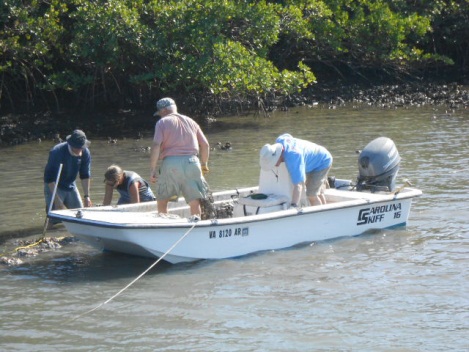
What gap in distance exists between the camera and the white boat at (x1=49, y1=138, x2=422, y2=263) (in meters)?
10.1

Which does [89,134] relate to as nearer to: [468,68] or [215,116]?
[215,116]

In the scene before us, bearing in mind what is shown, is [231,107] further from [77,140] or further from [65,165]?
[77,140]

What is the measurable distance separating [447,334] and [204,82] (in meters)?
12.7

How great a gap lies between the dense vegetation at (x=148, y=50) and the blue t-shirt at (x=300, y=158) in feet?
28.9

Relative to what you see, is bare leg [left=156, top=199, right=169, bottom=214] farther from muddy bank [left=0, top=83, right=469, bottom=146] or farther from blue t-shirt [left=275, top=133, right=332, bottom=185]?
muddy bank [left=0, top=83, right=469, bottom=146]

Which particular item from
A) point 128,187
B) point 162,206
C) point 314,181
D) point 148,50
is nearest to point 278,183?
point 314,181

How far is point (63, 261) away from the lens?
10.9 meters

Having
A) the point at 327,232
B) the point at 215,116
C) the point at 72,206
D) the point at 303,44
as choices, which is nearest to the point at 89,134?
the point at 215,116

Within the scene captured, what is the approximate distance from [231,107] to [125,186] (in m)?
10.6

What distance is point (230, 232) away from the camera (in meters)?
10.5

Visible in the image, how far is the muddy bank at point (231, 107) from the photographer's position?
69.0 ft

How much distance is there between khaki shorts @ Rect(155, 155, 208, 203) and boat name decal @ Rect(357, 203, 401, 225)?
2.18 m

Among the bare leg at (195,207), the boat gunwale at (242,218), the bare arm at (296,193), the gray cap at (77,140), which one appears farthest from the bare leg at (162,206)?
the bare arm at (296,193)

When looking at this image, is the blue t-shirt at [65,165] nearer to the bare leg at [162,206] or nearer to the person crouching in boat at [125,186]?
the person crouching in boat at [125,186]
